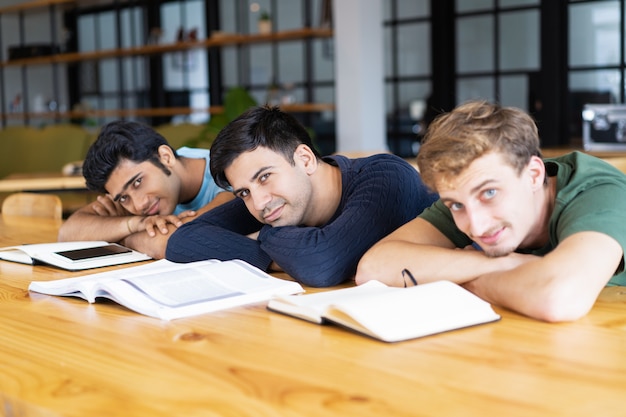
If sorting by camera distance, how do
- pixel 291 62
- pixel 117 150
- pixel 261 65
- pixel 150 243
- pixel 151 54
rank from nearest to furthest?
pixel 150 243 → pixel 117 150 → pixel 291 62 → pixel 261 65 → pixel 151 54

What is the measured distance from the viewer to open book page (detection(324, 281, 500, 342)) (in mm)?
1343

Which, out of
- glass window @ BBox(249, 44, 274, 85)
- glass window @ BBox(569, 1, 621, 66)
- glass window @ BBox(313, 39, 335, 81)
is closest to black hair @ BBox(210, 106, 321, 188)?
glass window @ BBox(569, 1, 621, 66)

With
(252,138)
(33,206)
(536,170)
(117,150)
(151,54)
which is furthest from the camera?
(151,54)

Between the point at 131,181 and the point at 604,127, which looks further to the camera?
the point at 604,127

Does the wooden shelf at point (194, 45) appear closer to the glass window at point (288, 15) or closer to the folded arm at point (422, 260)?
the glass window at point (288, 15)

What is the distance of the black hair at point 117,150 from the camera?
Result: 2.60m

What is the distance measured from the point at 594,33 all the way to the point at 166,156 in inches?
153

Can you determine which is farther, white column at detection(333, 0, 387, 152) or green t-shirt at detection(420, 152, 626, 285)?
white column at detection(333, 0, 387, 152)

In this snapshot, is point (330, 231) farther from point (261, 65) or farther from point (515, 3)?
point (261, 65)

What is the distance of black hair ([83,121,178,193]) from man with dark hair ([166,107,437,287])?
511 millimetres

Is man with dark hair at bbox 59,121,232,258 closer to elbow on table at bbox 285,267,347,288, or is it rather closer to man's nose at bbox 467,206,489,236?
elbow on table at bbox 285,267,347,288

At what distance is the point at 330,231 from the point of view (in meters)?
1.93

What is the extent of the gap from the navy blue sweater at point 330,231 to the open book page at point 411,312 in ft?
1.27

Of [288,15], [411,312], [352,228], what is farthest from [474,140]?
[288,15]
